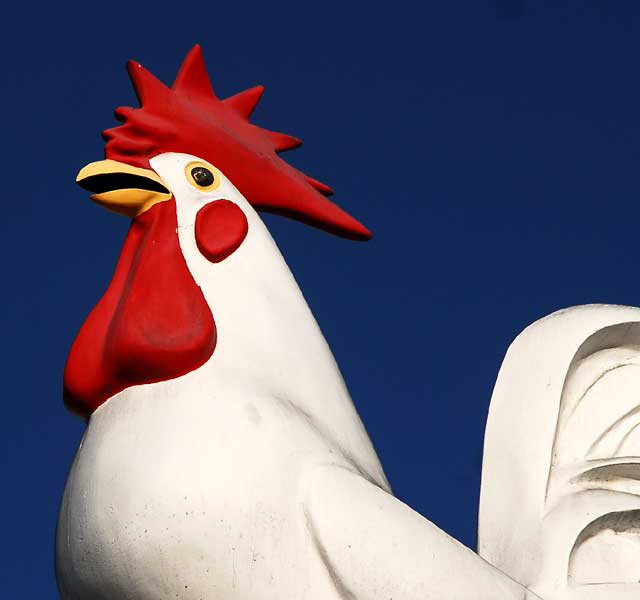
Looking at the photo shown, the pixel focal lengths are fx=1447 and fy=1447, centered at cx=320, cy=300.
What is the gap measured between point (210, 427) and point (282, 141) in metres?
1.65

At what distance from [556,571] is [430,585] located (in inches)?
24.5

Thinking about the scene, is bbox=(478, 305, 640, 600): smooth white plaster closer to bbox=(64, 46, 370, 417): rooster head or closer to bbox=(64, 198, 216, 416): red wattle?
bbox=(64, 46, 370, 417): rooster head

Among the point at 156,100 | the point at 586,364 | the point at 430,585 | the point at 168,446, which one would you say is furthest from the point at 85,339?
the point at 586,364

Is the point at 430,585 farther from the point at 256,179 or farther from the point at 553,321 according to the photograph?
the point at 256,179

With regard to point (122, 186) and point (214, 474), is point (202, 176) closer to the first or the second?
point (122, 186)

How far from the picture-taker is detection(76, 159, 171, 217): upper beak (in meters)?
4.33

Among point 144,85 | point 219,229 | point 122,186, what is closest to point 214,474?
point 219,229

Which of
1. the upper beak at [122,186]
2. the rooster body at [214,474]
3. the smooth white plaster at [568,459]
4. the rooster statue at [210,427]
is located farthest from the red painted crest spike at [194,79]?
the smooth white plaster at [568,459]

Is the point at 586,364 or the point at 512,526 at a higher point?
the point at 586,364

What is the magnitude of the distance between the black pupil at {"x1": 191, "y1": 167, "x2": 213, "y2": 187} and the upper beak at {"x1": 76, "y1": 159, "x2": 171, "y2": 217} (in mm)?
112

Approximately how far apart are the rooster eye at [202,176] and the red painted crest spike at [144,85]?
36cm

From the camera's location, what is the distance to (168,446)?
3777 millimetres

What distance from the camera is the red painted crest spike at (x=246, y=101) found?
5179mm

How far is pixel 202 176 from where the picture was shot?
14.7 ft
